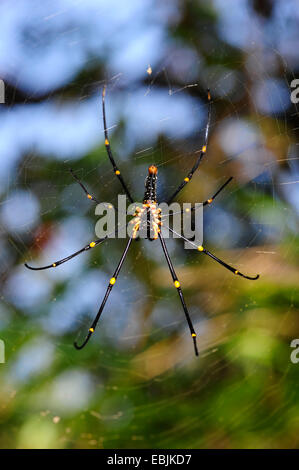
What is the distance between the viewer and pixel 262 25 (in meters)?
3.20

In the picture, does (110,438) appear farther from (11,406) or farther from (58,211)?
(58,211)

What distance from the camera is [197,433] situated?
2979mm

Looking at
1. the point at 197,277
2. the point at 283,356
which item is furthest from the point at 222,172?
the point at 283,356

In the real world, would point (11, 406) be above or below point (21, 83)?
below

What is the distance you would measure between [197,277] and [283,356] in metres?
0.94
